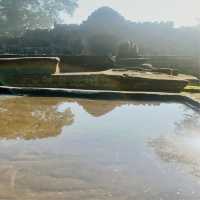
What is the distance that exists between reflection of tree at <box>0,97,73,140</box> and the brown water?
0.01 m

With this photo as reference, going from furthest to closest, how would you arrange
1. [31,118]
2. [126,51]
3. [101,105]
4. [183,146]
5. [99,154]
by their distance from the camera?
[126,51] < [101,105] < [31,118] < [183,146] < [99,154]

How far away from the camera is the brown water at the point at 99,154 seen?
2818 mm

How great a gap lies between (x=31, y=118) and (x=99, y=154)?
8.00ft

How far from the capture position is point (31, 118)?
19.6 feet

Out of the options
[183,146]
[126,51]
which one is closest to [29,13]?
[126,51]

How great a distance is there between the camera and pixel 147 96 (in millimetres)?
8164

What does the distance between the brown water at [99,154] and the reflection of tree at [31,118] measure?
0.5 inches

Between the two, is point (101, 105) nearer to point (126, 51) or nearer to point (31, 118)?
point (31, 118)

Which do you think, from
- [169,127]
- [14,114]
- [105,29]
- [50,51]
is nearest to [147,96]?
[169,127]

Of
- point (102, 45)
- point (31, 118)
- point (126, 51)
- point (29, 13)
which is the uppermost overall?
point (29, 13)

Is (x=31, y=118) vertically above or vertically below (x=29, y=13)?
below

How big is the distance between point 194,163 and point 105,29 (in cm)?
3806

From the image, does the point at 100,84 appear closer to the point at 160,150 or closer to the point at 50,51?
the point at 160,150

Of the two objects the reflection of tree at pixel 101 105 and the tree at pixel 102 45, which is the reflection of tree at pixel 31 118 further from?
the tree at pixel 102 45
